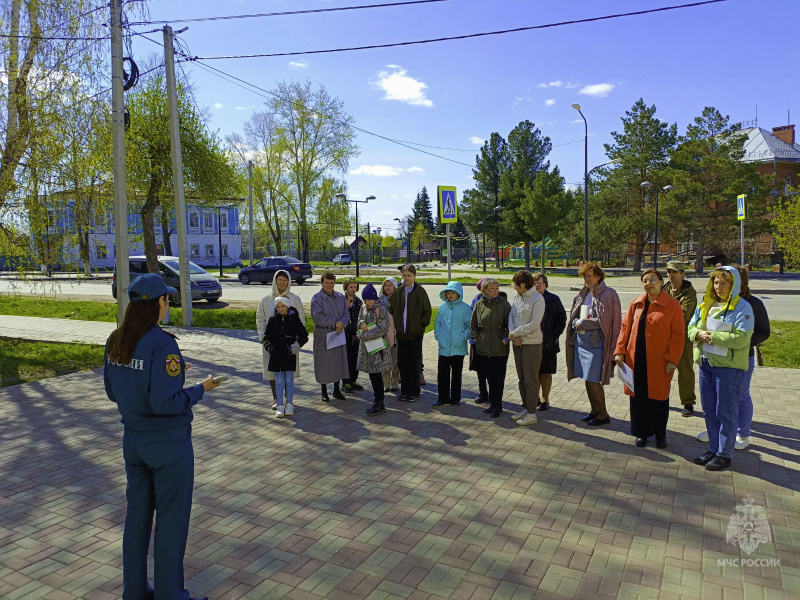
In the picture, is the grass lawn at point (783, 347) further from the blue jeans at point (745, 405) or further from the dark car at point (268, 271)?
the dark car at point (268, 271)

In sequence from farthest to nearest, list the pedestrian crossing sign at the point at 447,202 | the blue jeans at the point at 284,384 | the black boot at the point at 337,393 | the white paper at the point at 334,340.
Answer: the pedestrian crossing sign at the point at 447,202 < the black boot at the point at 337,393 < the white paper at the point at 334,340 < the blue jeans at the point at 284,384

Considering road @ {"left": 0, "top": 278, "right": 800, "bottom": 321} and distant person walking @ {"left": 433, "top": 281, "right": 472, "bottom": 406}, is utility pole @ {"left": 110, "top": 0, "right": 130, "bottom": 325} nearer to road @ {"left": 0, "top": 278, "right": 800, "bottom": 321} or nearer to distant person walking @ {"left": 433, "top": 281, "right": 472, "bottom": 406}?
road @ {"left": 0, "top": 278, "right": 800, "bottom": 321}

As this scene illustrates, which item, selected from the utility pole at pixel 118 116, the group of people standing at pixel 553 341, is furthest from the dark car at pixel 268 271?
the group of people standing at pixel 553 341

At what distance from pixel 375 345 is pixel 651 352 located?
3212 millimetres

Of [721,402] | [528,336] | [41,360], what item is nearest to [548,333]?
[528,336]

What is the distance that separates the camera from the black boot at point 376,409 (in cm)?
706

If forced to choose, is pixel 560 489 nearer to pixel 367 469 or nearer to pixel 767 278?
pixel 367 469

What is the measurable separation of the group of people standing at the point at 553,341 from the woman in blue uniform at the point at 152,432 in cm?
386

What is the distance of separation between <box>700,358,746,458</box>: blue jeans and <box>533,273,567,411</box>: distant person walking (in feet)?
6.35

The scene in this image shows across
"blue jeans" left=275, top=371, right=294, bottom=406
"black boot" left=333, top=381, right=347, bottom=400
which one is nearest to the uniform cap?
"blue jeans" left=275, top=371, right=294, bottom=406

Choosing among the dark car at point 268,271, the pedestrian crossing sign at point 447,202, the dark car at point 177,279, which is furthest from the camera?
the dark car at point 268,271

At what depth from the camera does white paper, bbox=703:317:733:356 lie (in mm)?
4984

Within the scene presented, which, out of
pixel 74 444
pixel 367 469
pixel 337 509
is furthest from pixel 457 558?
pixel 74 444

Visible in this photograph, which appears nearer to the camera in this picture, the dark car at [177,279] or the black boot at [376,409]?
the black boot at [376,409]
